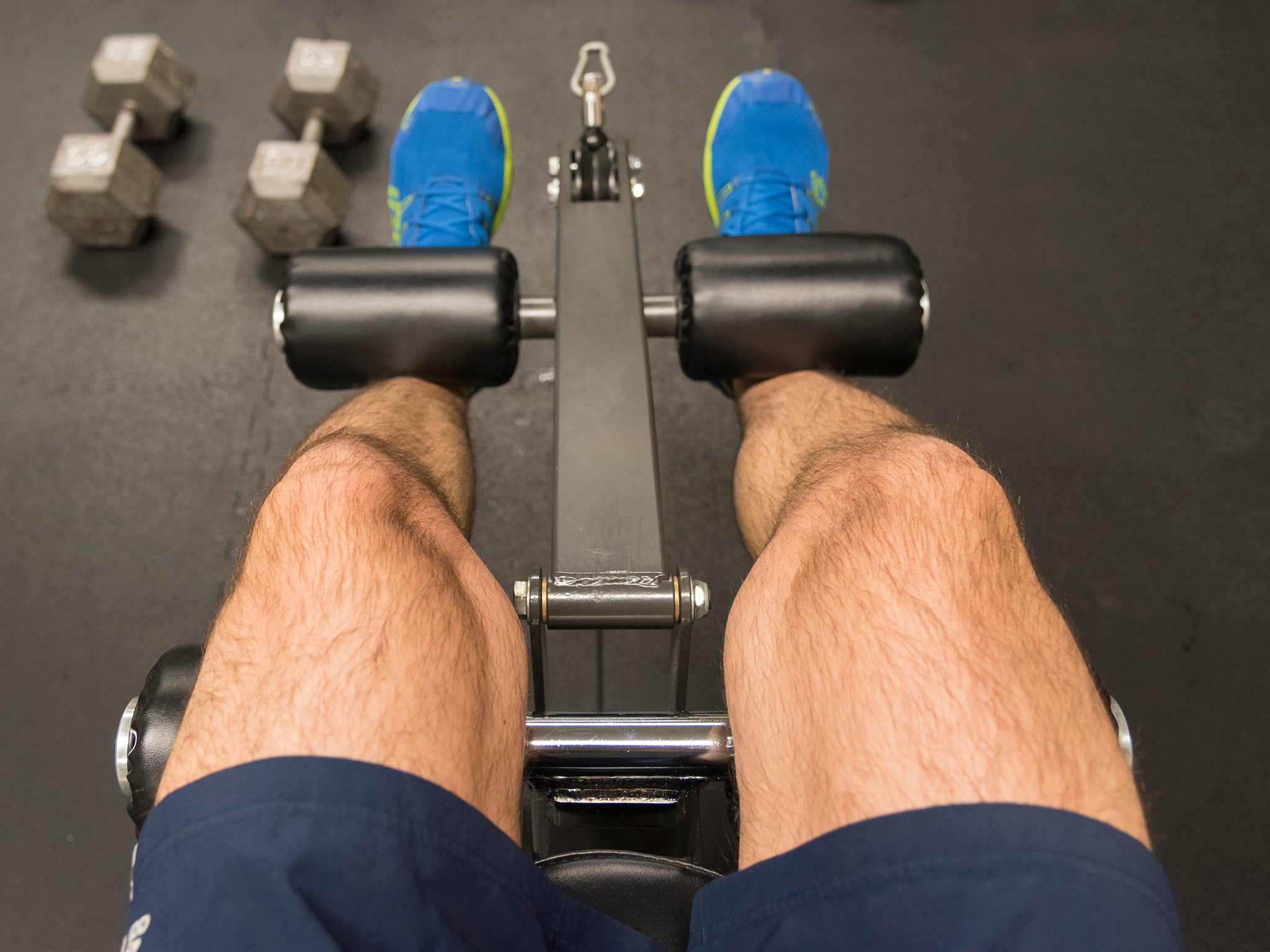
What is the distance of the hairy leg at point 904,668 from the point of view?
15.1 inches

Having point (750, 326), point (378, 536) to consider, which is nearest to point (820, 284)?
point (750, 326)

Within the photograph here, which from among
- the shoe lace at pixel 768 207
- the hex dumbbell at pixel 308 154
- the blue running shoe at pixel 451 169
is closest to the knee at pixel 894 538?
the shoe lace at pixel 768 207

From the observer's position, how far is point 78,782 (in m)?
0.94

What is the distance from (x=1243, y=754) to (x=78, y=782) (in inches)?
51.6

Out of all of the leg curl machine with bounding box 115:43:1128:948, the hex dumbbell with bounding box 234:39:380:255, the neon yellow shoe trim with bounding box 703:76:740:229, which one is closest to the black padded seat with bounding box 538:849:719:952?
the leg curl machine with bounding box 115:43:1128:948

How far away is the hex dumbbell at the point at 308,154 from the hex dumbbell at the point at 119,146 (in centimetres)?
16

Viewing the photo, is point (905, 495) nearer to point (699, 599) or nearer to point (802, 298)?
point (699, 599)

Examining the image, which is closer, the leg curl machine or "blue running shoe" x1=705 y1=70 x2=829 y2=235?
the leg curl machine

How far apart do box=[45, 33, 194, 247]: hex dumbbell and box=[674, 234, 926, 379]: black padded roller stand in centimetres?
92

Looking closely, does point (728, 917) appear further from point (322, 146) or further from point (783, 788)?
point (322, 146)

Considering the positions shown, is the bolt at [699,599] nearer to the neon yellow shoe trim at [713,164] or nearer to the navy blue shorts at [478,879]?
the navy blue shorts at [478,879]

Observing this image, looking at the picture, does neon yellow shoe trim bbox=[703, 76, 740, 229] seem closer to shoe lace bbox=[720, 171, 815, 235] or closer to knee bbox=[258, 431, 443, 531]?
shoe lace bbox=[720, 171, 815, 235]

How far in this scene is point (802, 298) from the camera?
0.73 m

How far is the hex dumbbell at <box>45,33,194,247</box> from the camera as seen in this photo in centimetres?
116
